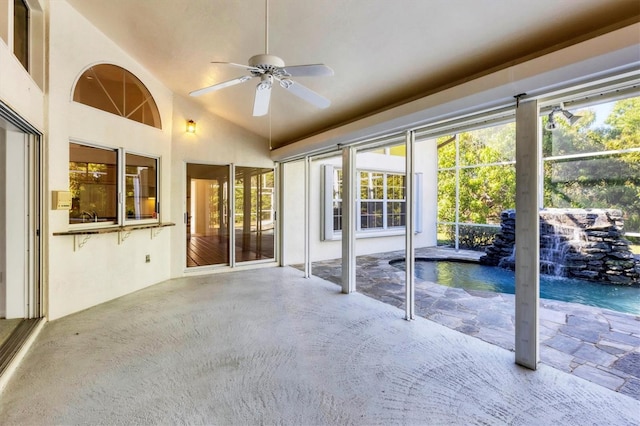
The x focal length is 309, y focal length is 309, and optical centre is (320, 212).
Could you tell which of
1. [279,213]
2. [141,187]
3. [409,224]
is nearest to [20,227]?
[141,187]

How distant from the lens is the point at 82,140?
157 inches

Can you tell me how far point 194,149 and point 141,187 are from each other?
1210 mm

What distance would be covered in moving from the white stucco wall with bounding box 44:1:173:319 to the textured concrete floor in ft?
1.57

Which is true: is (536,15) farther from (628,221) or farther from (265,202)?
(628,221)

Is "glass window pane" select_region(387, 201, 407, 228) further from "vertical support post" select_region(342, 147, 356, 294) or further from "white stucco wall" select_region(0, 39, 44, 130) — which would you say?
"white stucco wall" select_region(0, 39, 44, 130)

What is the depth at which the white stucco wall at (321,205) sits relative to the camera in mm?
6887

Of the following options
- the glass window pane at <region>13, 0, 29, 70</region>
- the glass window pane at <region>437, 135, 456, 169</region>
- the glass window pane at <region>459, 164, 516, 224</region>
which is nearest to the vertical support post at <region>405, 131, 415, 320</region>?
the glass window pane at <region>13, 0, 29, 70</region>

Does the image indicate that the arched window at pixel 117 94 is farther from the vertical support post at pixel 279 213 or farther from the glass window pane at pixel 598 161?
the glass window pane at pixel 598 161

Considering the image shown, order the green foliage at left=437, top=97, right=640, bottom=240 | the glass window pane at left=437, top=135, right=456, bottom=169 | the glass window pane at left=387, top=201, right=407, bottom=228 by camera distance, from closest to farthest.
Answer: the green foliage at left=437, top=97, right=640, bottom=240
the glass window pane at left=387, top=201, right=407, bottom=228
the glass window pane at left=437, top=135, right=456, bottom=169

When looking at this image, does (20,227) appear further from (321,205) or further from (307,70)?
(321,205)

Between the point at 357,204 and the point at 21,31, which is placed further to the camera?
the point at 357,204

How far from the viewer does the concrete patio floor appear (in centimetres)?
261

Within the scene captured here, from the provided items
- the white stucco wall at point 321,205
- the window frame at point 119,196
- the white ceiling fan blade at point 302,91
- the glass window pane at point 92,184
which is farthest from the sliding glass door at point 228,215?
the white ceiling fan blade at point 302,91

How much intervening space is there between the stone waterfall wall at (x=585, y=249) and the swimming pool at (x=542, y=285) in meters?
0.32
